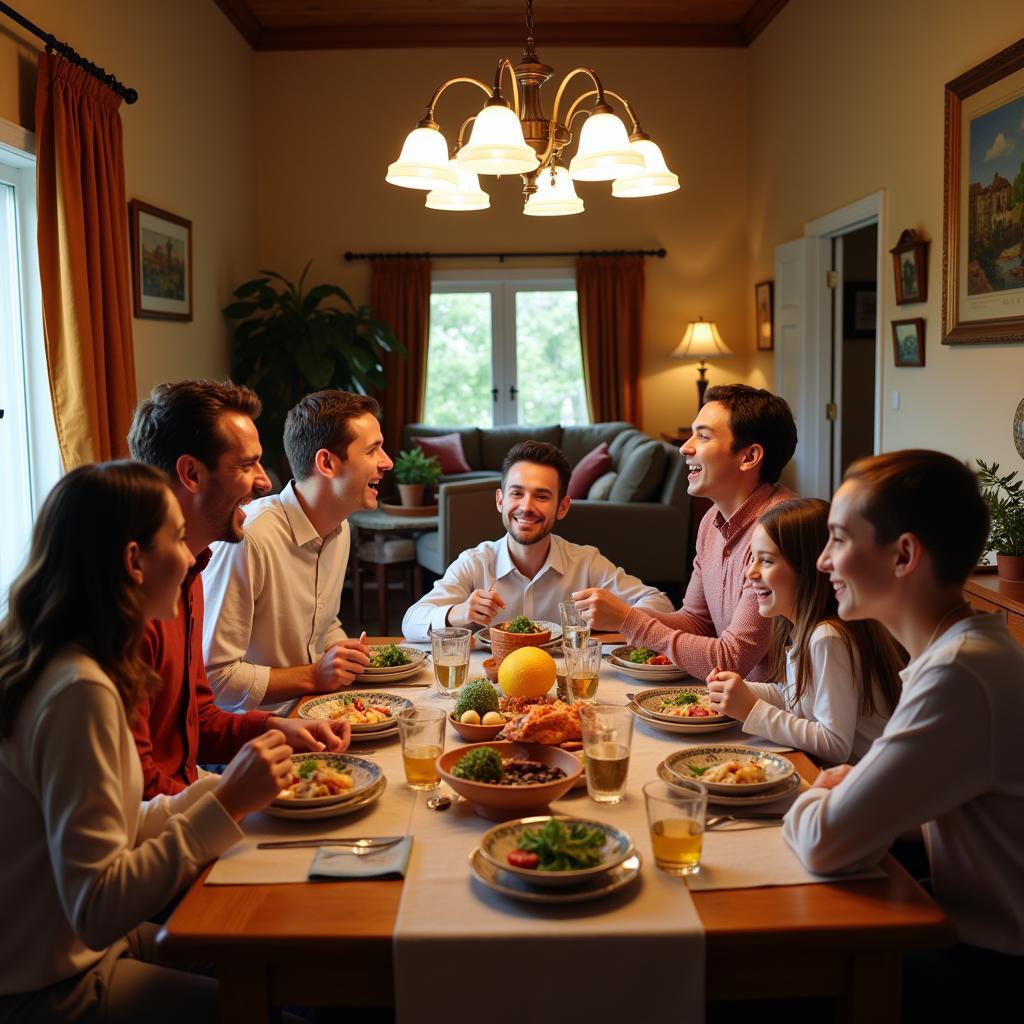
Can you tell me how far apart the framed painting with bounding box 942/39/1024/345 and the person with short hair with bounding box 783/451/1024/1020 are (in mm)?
2808

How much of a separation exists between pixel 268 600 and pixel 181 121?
14.1 feet

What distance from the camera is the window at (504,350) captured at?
8.02 metres

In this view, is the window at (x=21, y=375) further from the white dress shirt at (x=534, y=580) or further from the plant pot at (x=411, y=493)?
the plant pot at (x=411, y=493)

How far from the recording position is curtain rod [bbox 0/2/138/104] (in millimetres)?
3659

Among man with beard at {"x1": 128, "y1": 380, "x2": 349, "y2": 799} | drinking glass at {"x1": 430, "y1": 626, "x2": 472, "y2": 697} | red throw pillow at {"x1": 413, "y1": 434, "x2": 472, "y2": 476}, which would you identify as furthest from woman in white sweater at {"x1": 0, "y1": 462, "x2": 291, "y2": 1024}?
red throw pillow at {"x1": 413, "y1": 434, "x2": 472, "y2": 476}

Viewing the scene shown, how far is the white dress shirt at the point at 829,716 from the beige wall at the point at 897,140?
8.39 feet

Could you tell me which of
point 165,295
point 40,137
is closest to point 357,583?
point 165,295

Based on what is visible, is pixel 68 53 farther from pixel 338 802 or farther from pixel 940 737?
pixel 940 737

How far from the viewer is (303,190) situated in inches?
307

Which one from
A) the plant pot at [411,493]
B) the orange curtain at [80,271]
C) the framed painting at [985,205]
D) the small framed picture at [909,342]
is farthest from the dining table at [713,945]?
the plant pot at [411,493]

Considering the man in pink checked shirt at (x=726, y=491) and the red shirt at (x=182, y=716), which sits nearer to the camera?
the red shirt at (x=182, y=716)

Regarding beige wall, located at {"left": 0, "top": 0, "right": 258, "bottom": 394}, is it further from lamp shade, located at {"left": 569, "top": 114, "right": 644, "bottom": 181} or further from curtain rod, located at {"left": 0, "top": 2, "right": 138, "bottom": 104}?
lamp shade, located at {"left": 569, "top": 114, "right": 644, "bottom": 181}

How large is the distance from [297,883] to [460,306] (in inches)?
275

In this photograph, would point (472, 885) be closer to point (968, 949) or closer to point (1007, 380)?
point (968, 949)
